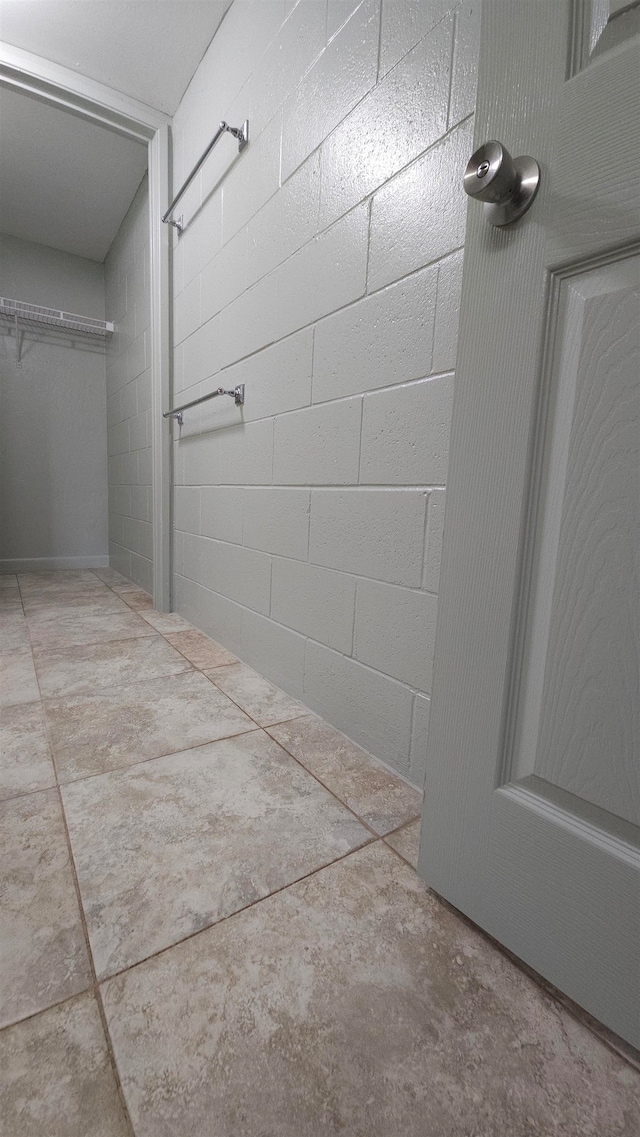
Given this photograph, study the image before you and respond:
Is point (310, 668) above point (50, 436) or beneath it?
beneath

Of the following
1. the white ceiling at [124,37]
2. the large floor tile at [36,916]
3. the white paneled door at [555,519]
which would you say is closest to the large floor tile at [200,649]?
the large floor tile at [36,916]

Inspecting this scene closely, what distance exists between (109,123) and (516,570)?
262 cm

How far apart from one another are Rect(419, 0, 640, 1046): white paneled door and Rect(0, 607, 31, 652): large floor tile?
5.68 ft

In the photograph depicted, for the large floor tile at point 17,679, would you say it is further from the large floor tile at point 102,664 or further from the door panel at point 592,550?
the door panel at point 592,550

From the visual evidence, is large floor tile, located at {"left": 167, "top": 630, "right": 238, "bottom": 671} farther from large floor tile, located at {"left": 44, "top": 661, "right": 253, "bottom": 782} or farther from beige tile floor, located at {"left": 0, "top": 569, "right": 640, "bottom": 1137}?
beige tile floor, located at {"left": 0, "top": 569, "right": 640, "bottom": 1137}

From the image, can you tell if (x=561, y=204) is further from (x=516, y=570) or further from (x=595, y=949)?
(x=595, y=949)

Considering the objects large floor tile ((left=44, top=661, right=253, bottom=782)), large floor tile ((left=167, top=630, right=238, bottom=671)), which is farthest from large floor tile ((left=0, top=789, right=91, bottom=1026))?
large floor tile ((left=167, top=630, right=238, bottom=671))

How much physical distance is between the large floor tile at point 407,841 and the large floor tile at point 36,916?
0.48m

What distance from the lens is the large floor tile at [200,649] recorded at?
164 cm

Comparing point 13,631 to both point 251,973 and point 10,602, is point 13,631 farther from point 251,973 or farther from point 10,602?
point 251,973

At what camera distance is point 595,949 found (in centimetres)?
50

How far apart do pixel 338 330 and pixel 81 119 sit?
2022 mm

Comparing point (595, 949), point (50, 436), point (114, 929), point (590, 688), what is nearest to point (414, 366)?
point (590, 688)

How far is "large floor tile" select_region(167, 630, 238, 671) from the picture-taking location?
1638 mm
